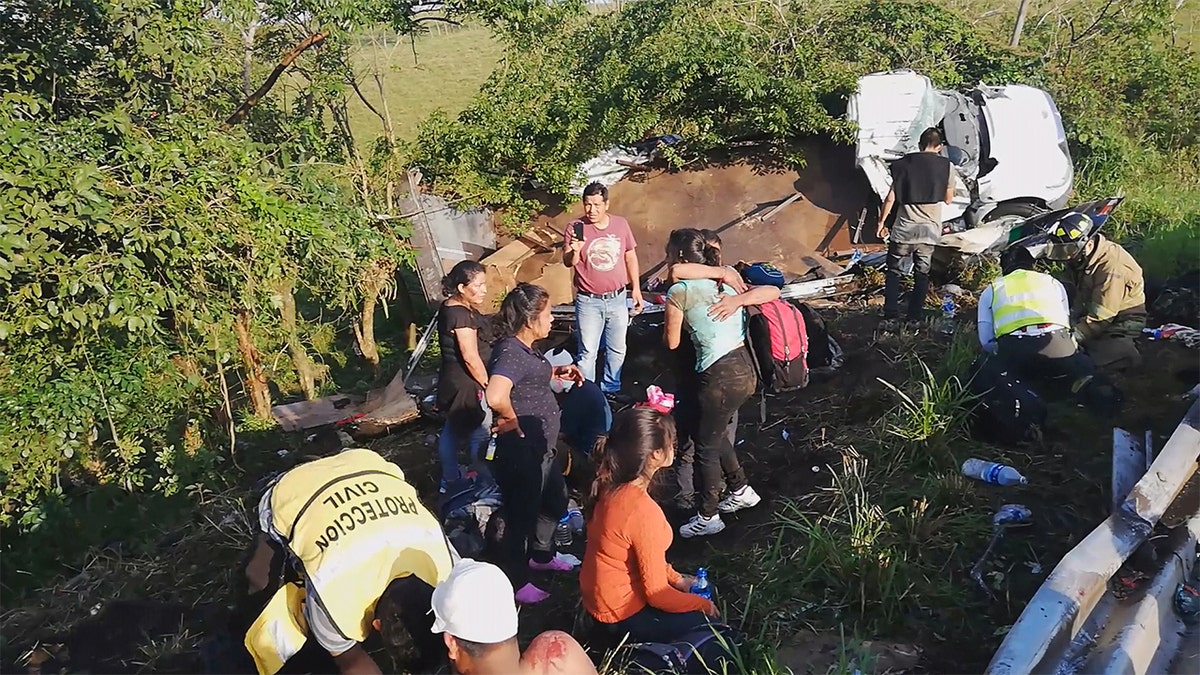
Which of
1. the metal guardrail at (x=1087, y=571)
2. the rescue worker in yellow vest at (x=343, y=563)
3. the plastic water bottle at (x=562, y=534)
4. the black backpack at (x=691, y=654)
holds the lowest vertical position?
the plastic water bottle at (x=562, y=534)

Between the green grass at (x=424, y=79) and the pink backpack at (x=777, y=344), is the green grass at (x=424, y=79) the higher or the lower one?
the higher one

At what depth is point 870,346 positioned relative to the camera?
600 centimetres

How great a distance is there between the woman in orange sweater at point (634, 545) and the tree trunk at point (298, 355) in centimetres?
444

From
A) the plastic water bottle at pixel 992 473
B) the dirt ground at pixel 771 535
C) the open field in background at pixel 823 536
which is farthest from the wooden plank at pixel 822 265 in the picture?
the plastic water bottle at pixel 992 473

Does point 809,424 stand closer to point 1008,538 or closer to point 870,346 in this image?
point 870,346

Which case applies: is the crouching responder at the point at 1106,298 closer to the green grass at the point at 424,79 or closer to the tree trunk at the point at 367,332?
the tree trunk at the point at 367,332

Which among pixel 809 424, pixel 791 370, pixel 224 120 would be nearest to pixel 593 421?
pixel 791 370

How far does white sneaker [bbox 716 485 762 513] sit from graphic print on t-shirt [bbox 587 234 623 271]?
67.2 inches

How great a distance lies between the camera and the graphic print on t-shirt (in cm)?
523

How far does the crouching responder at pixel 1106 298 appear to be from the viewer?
507cm

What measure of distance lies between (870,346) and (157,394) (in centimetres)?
488

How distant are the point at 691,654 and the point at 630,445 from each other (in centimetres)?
77

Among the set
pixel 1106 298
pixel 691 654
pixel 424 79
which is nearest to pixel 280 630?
pixel 691 654

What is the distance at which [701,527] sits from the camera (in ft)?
13.5
